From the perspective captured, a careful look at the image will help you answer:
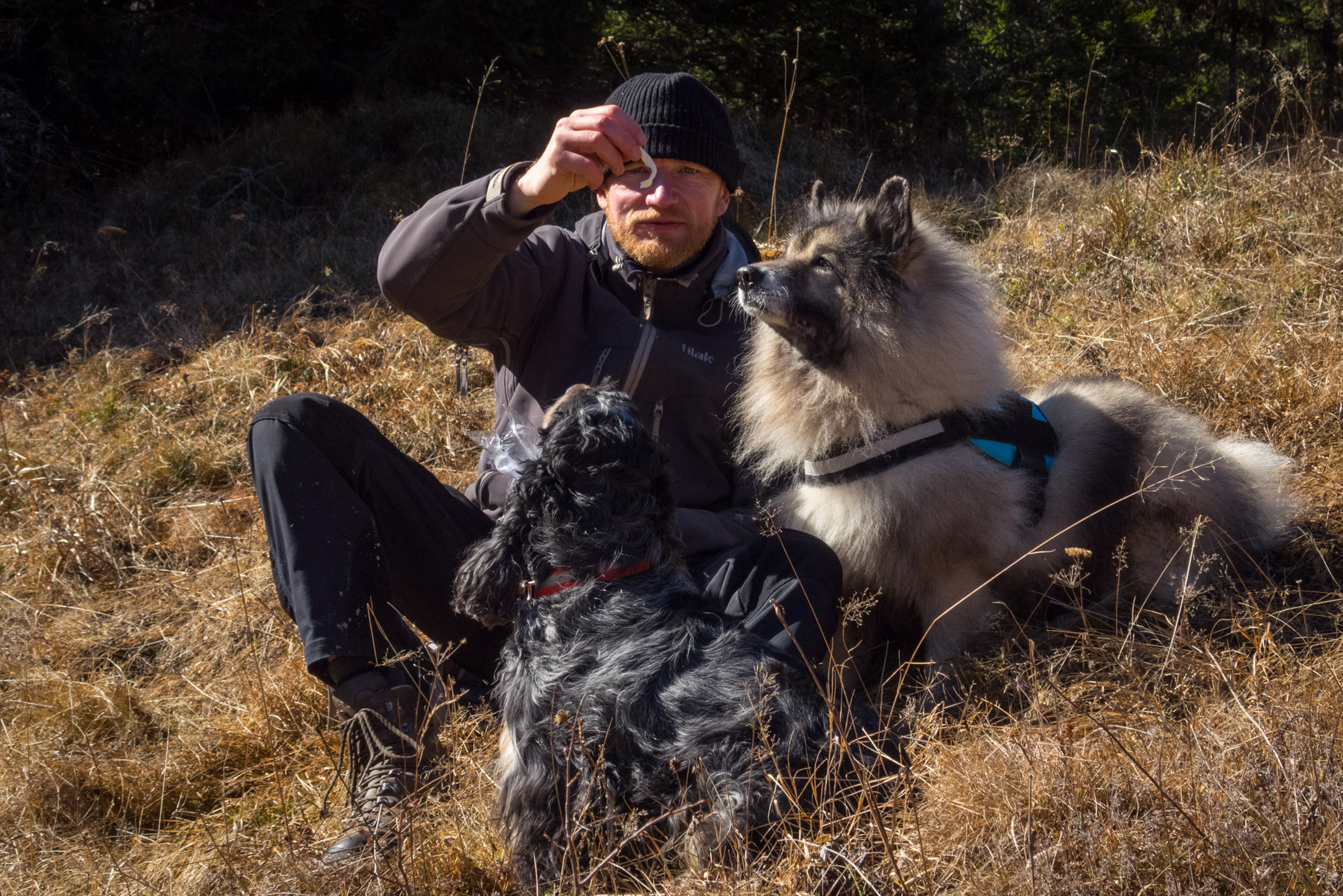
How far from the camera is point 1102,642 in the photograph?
3227mm

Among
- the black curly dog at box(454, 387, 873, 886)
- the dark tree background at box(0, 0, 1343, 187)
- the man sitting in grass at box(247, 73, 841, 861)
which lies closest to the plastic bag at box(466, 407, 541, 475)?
the man sitting in grass at box(247, 73, 841, 861)

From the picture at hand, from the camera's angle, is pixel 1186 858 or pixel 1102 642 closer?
pixel 1186 858

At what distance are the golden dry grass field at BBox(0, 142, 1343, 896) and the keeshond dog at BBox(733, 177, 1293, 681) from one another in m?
0.27

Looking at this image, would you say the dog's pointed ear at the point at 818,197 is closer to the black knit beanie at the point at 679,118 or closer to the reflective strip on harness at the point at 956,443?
the black knit beanie at the point at 679,118

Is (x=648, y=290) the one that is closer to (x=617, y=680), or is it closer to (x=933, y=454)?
(x=933, y=454)

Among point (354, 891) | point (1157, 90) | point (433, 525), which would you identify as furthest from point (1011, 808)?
point (1157, 90)

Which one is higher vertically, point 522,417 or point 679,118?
point 679,118

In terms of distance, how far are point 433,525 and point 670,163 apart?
175 centimetres

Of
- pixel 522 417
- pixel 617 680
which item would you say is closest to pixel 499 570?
pixel 617 680

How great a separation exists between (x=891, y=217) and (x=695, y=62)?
Result: 809 cm

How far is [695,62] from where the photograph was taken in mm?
10586

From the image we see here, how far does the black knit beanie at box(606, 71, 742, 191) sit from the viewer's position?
3.70 meters

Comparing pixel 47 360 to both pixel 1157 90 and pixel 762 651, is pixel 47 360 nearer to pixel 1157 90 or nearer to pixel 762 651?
pixel 762 651

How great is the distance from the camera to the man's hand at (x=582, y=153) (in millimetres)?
2861
